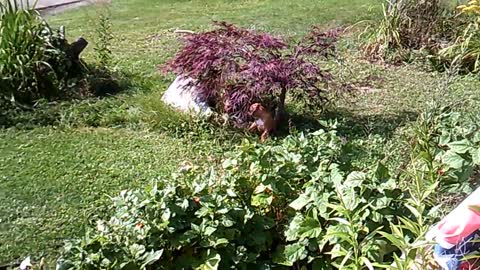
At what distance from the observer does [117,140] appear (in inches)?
175

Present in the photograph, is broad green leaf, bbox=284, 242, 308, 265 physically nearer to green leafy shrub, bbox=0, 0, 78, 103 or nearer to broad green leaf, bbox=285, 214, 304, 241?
broad green leaf, bbox=285, 214, 304, 241

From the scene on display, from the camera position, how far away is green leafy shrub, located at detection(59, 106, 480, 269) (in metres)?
2.55

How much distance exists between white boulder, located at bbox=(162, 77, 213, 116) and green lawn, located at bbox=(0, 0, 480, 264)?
9 centimetres

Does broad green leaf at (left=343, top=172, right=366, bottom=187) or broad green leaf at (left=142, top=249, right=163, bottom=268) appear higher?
broad green leaf at (left=343, top=172, right=366, bottom=187)

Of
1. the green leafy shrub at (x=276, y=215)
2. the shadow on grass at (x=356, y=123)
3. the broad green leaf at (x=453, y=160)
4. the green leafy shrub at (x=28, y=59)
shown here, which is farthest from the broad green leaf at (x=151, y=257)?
the green leafy shrub at (x=28, y=59)

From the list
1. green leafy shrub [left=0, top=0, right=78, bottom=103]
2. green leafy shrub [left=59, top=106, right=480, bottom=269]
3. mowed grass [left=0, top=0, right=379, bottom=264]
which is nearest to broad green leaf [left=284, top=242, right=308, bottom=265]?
green leafy shrub [left=59, top=106, right=480, bottom=269]

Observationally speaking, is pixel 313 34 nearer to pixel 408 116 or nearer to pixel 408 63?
pixel 408 116

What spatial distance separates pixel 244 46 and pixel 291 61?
31 centimetres

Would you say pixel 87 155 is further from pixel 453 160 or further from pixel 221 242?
pixel 453 160

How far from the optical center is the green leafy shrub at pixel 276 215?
8.36ft

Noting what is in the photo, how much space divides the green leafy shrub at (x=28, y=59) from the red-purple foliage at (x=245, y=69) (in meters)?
1.02

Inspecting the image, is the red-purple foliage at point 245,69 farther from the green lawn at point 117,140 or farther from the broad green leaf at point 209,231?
the broad green leaf at point 209,231

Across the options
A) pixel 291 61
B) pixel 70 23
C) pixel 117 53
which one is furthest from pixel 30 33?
pixel 70 23

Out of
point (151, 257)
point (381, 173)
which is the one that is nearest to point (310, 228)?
point (381, 173)
